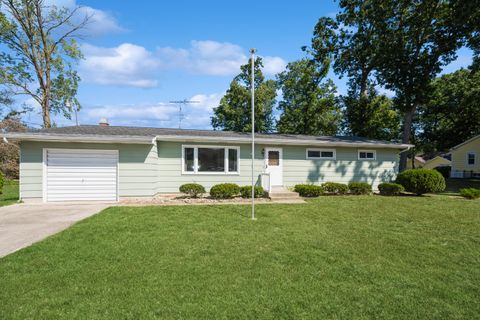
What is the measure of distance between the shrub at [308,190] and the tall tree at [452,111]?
19.0 m

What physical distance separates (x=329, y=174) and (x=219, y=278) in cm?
1066

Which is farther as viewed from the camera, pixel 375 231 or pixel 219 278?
pixel 375 231

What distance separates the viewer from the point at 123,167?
33.2 ft

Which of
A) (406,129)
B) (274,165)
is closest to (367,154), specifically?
(274,165)

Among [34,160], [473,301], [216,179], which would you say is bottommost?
[473,301]

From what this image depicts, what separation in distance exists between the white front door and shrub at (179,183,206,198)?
3.23 meters

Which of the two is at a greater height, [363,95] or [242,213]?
[363,95]


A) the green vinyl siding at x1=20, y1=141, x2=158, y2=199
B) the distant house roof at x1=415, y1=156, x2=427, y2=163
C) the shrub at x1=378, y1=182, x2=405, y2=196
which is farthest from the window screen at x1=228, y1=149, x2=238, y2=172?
the distant house roof at x1=415, y1=156, x2=427, y2=163

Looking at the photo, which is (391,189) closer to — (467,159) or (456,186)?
(456,186)

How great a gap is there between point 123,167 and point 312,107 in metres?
18.4

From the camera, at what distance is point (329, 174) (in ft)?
43.1

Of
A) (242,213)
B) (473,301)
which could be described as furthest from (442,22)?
(473,301)

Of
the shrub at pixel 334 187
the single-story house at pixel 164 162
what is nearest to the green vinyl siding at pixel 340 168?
the single-story house at pixel 164 162

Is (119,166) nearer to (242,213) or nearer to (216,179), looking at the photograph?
(216,179)
